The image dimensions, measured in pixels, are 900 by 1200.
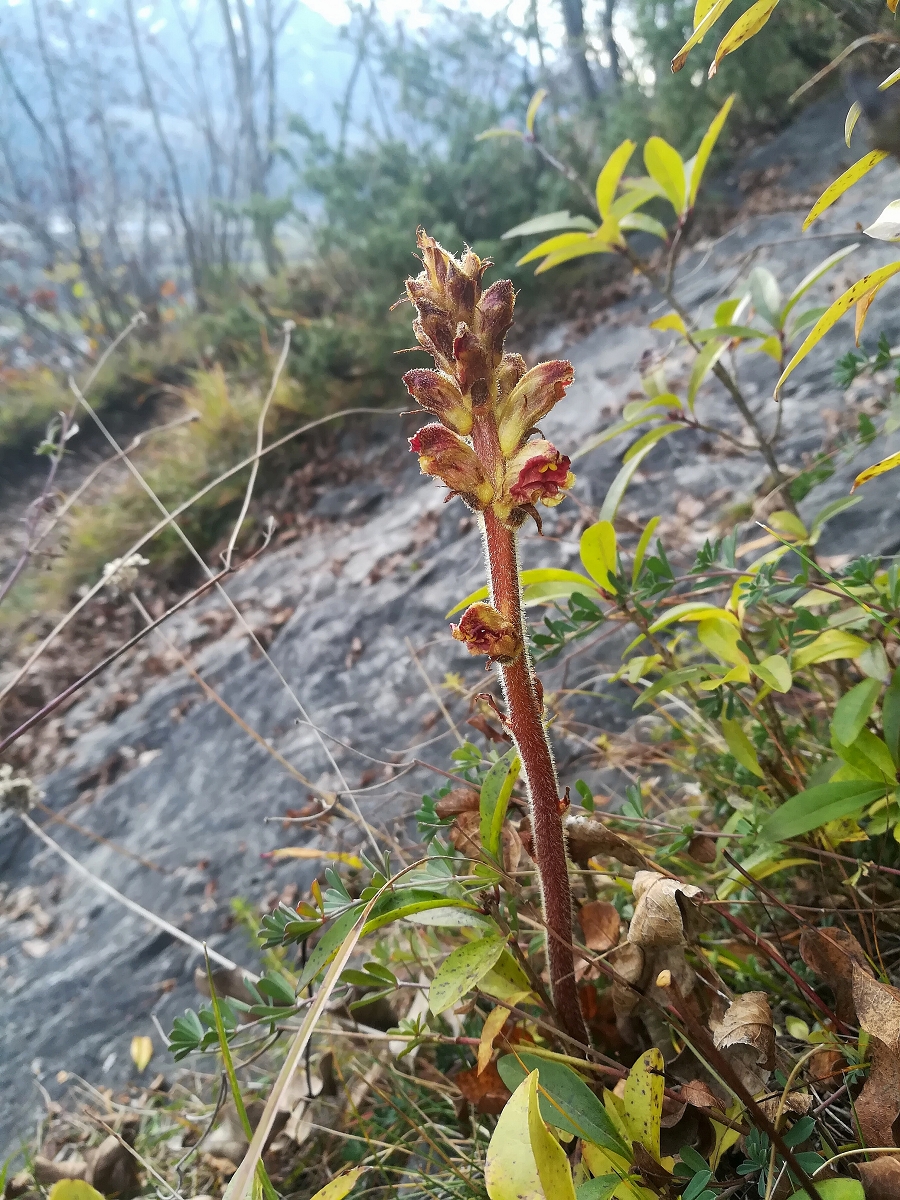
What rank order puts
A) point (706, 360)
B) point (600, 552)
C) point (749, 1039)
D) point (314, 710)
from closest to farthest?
point (749, 1039)
point (600, 552)
point (706, 360)
point (314, 710)

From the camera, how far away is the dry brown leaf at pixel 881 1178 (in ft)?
2.11

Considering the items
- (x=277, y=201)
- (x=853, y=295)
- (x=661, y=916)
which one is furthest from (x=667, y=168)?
(x=277, y=201)

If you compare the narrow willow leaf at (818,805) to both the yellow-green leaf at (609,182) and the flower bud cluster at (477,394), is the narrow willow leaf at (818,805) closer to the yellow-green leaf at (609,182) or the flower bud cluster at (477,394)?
the flower bud cluster at (477,394)

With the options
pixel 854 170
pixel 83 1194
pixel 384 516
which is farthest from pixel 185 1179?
pixel 384 516

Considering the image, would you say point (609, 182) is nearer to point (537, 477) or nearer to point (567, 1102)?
point (537, 477)

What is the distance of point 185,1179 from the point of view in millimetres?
1289

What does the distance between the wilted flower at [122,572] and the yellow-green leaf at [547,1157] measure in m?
1.25

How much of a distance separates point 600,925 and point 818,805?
0.34 meters

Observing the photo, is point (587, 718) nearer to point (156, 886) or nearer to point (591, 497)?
point (591, 497)

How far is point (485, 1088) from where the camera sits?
0.94 metres

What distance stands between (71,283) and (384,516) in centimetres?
1074

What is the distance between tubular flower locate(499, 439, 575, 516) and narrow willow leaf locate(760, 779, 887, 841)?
0.55 metres

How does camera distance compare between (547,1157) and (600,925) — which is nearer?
(547,1157)

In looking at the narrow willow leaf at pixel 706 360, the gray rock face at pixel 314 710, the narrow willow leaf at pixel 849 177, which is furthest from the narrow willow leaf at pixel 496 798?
the narrow willow leaf at pixel 706 360
